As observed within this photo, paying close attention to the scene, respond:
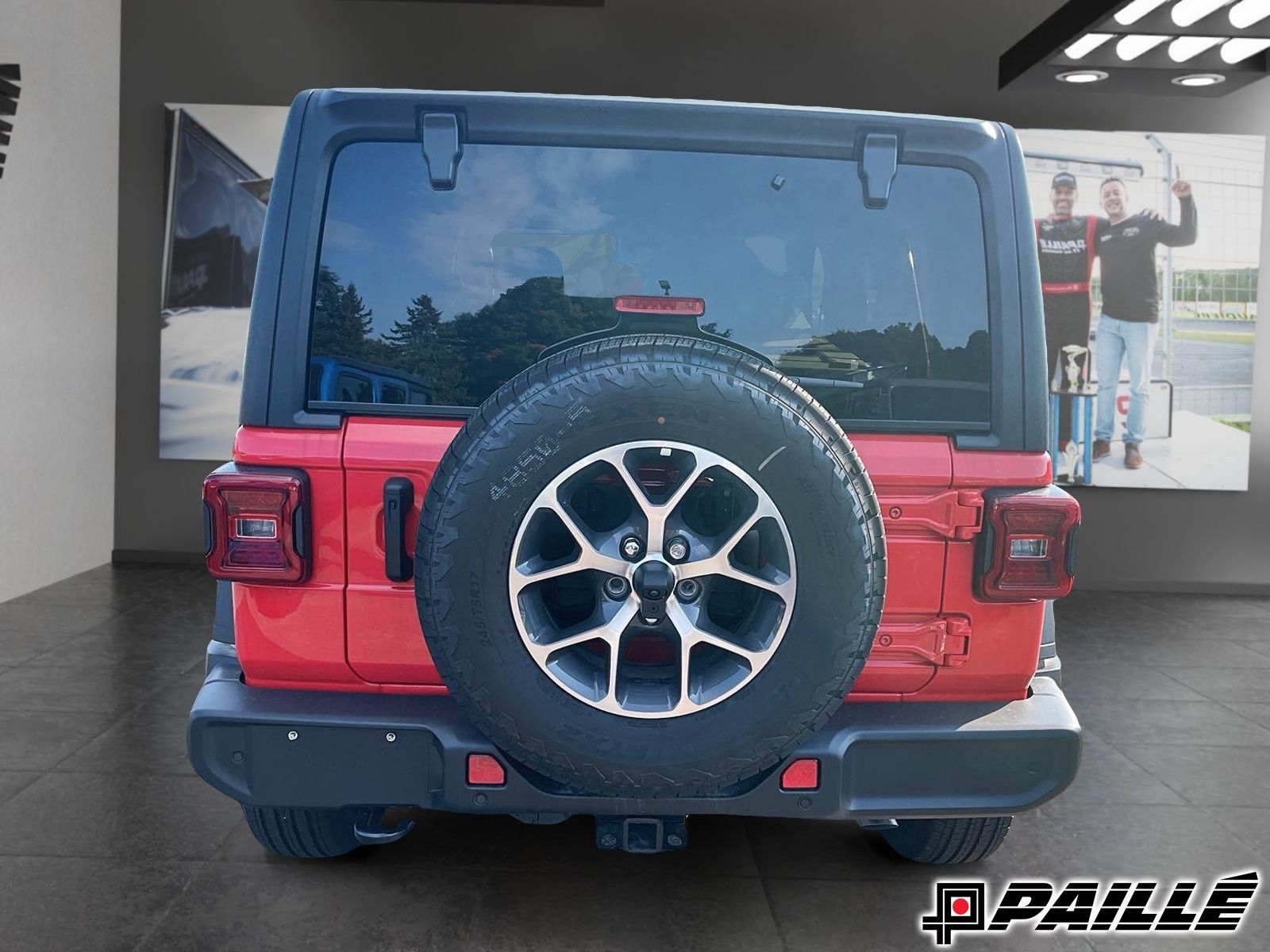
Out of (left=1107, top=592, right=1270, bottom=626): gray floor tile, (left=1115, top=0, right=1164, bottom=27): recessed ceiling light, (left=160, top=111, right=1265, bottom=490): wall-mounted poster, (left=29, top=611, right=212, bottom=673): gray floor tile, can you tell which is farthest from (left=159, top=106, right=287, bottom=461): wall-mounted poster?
(left=1107, top=592, right=1270, bottom=626): gray floor tile

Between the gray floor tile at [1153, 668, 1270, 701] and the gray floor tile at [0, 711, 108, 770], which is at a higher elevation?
the gray floor tile at [1153, 668, 1270, 701]

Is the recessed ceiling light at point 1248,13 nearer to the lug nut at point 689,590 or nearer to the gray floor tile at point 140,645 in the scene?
the lug nut at point 689,590

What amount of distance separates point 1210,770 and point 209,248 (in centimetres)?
622

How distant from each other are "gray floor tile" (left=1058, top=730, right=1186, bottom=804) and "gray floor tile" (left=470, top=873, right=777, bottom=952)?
134 centimetres

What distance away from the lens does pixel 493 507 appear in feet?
6.46

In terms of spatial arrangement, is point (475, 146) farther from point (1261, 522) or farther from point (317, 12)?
point (1261, 522)

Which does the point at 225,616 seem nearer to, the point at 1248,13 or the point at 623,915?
the point at 623,915

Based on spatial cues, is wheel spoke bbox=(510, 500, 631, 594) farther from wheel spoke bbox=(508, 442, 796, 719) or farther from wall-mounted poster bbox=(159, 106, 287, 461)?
wall-mounted poster bbox=(159, 106, 287, 461)

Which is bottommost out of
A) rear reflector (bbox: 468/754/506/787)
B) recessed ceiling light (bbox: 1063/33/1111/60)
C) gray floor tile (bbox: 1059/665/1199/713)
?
gray floor tile (bbox: 1059/665/1199/713)

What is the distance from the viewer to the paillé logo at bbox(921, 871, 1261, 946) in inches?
106

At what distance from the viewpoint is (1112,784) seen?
3.74 meters

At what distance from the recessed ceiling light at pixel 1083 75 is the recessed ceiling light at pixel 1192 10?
832 mm

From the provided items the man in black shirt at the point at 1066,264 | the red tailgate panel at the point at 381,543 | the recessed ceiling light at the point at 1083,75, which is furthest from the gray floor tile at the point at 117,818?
the recessed ceiling light at the point at 1083,75

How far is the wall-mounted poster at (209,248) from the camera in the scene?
7066mm
